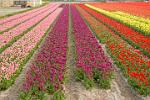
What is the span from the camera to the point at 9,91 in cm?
796

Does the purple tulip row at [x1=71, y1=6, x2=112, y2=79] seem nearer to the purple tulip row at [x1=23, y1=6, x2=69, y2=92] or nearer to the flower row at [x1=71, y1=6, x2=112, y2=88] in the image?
the flower row at [x1=71, y1=6, x2=112, y2=88]

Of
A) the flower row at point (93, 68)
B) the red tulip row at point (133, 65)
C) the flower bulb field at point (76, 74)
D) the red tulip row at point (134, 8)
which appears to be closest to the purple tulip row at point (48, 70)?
the flower bulb field at point (76, 74)

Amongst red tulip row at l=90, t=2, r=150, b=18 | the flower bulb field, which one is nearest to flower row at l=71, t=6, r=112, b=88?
the flower bulb field

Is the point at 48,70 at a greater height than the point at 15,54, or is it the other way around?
the point at 48,70

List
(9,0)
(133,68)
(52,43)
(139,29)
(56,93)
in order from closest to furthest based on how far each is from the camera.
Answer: (56,93) < (133,68) < (52,43) < (139,29) < (9,0)

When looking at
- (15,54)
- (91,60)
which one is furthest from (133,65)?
(15,54)

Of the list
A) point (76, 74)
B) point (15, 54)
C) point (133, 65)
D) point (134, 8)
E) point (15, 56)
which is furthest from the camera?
point (134, 8)

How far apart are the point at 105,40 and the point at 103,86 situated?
270 inches

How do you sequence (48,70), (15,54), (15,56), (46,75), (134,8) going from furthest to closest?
1. (134,8)
2. (15,54)
3. (15,56)
4. (48,70)
5. (46,75)

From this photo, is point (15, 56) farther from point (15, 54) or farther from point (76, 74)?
point (76, 74)

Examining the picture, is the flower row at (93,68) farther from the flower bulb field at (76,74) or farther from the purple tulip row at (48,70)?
the purple tulip row at (48,70)

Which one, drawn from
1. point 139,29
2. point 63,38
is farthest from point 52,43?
point 139,29

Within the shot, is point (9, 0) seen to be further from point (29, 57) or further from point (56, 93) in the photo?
point (56, 93)

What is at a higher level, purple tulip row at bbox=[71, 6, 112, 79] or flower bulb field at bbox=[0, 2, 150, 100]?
purple tulip row at bbox=[71, 6, 112, 79]
